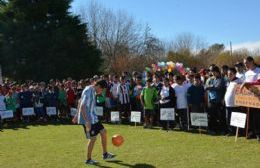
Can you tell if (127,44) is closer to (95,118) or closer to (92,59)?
(92,59)

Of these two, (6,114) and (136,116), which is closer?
(136,116)

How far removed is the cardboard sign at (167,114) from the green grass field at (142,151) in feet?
1.88

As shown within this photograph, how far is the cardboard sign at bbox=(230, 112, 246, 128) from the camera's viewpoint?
12828 millimetres

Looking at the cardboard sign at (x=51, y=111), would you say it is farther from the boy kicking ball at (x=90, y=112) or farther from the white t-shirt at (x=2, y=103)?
the boy kicking ball at (x=90, y=112)

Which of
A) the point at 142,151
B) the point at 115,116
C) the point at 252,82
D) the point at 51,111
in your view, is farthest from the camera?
the point at 51,111

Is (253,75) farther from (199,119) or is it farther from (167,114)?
(167,114)

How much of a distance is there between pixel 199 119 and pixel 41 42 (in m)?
25.1

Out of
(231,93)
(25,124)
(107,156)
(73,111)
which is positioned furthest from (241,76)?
(25,124)

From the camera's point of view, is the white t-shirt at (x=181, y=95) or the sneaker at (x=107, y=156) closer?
the sneaker at (x=107, y=156)

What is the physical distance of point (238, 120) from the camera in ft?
42.8

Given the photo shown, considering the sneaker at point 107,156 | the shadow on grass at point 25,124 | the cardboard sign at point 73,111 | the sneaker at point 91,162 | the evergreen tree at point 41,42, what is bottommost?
the sneaker at point 91,162

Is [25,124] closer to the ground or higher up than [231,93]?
closer to the ground

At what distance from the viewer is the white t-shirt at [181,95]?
16406mm

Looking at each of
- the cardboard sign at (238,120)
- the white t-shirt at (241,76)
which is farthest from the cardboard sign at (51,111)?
the cardboard sign at (238,120)
